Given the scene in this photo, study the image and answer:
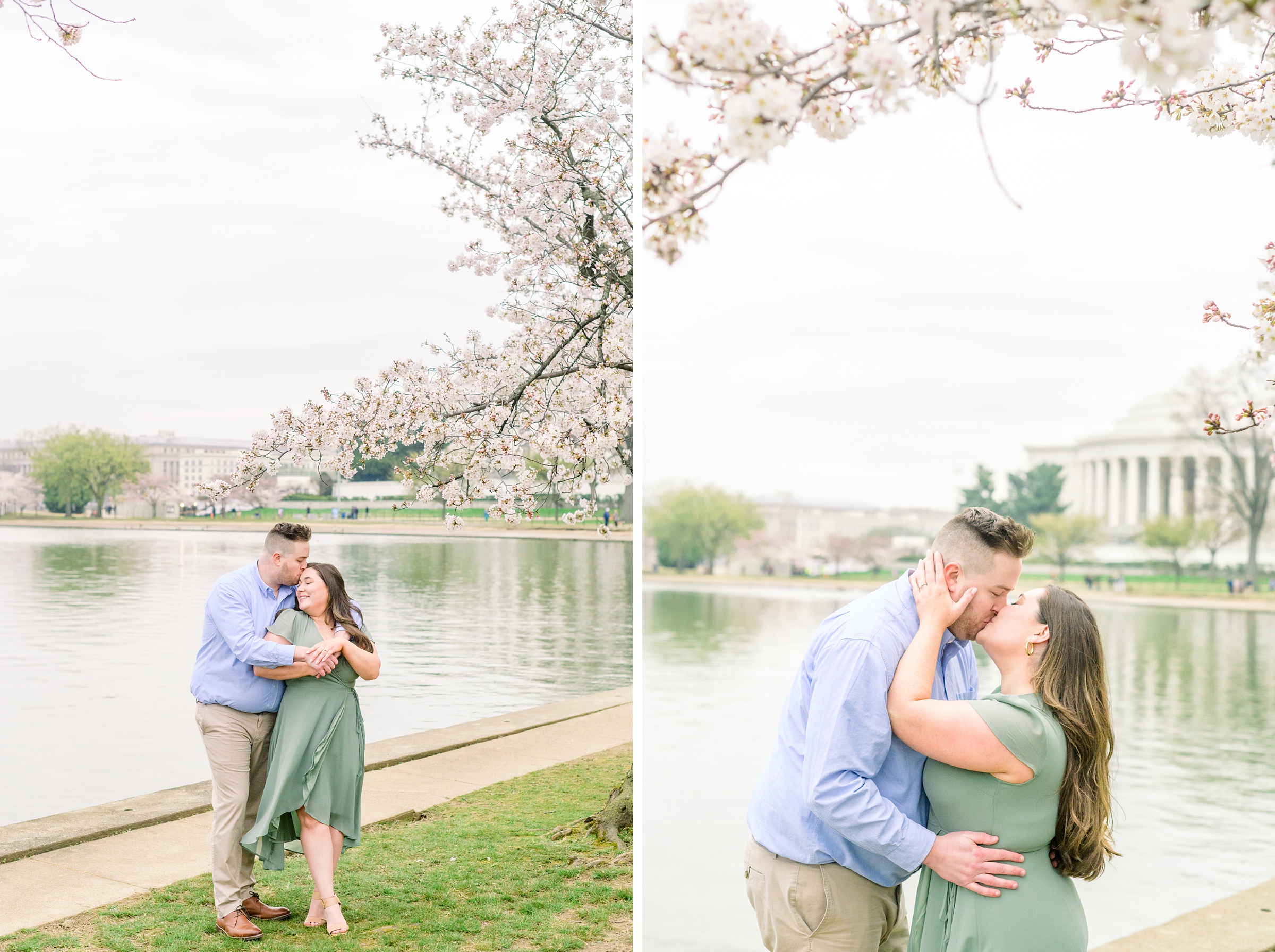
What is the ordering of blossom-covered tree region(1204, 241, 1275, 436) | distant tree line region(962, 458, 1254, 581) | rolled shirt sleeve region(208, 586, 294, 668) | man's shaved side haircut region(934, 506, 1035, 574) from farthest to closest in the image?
distant tree line region(962, 458, 1254, 581) < rolled shirt sleeve region(208, 586, 294, 668) < blossom-covered tree region(1204, 241, 1275, 436) < man's shaved side haircut region(934, 506, 1035, 574)

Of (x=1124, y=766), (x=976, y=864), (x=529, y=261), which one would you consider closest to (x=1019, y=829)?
(x=976, y=864)

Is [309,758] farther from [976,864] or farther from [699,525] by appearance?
[699,525]

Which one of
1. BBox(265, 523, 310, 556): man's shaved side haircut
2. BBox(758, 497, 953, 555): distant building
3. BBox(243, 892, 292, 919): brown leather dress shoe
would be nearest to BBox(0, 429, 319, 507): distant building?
BBox(265, 523, 310, 556): man's shaved side haircut

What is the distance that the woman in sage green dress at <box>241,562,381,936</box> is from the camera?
3426 millimetres

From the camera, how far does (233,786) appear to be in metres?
3.45

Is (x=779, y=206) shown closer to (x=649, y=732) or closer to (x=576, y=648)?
(x=649, y=732)

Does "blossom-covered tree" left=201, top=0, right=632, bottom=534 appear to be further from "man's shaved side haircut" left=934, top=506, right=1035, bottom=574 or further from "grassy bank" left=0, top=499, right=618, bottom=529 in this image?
"man's shaved side haircut" left=934, top=506, right=1035, bottom=574

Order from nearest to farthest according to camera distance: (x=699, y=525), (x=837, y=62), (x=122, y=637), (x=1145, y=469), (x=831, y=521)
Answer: (x=837, y=62)
(x=122, y=637)
(x=1145, y=469)
(x=699, y=525)
(x=831, y=521)

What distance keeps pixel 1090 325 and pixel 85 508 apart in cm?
7290

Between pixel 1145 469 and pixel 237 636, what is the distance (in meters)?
57.1

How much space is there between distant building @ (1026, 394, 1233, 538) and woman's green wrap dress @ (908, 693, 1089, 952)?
52810mm

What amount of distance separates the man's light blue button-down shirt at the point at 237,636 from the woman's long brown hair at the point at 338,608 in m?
0.11

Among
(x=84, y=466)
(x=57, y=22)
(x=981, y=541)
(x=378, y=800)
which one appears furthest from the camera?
(x=378, y=800)

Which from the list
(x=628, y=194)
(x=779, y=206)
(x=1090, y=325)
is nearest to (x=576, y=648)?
(x=628, y=194)
